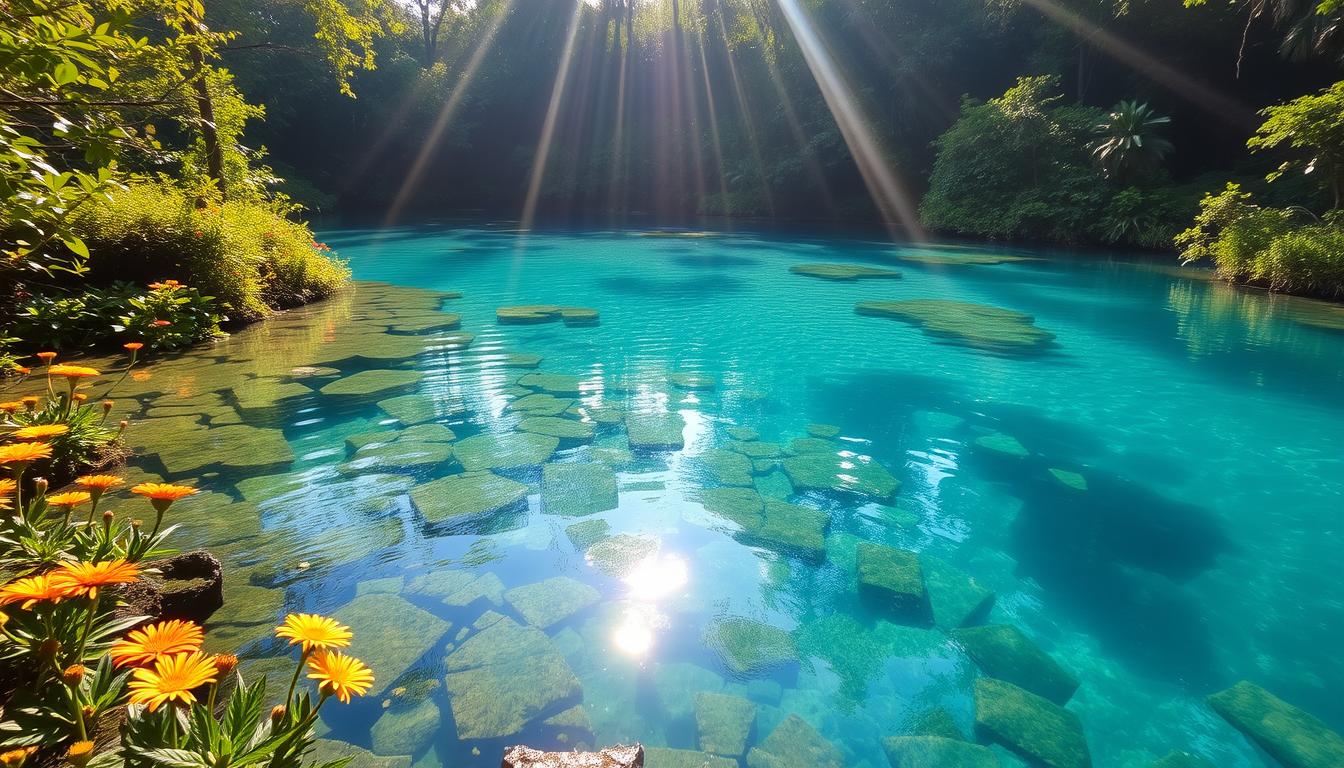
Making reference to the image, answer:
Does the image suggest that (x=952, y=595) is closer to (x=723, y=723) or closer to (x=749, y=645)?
(x=749, y=645)

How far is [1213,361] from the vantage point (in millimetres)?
7473

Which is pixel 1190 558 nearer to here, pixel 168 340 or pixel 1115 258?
pixel 168 340

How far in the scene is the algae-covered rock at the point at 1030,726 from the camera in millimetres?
2248

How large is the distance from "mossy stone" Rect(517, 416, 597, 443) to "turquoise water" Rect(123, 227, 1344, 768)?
15cm

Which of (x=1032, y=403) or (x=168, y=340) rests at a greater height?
(x=168, y=340)

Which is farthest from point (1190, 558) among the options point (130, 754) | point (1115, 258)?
point (1115, 258)

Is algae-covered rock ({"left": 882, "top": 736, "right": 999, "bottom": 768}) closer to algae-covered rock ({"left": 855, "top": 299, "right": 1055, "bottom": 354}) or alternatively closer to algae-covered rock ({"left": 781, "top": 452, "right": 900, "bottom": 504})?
algae-covered rock ({"left": 781, "top": 452, "right": 900, "bottom": 504})

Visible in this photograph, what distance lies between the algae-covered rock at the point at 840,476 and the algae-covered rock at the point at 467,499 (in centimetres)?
192

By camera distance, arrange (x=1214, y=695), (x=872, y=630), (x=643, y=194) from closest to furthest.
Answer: (x=1214, y=695)
(x=872, y=630)
(x=643, y=194)

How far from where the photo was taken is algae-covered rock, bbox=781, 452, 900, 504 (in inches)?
162

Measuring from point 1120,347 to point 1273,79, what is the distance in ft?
71.2

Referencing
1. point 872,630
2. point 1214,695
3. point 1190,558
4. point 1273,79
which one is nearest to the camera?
point 1214,695

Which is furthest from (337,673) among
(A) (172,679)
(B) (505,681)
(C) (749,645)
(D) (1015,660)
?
(D) (1015,660)

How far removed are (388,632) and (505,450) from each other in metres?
1.97
